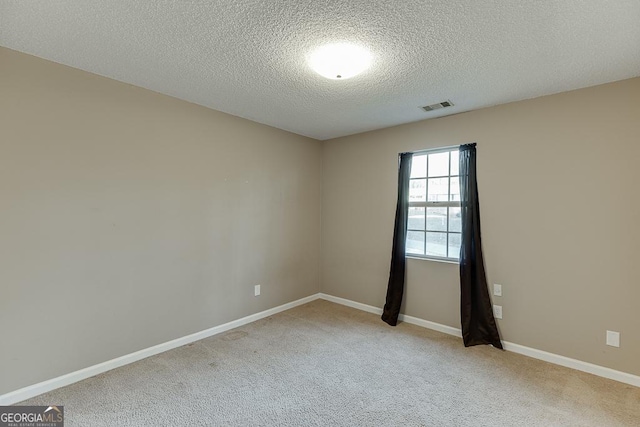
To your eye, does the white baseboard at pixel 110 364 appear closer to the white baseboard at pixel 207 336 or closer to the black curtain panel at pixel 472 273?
the white baseboard at pixel 207 336

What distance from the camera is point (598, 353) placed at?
244 cm

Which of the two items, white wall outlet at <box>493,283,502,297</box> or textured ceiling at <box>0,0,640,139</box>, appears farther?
white wall outlet at <box>493,283,502,297</box>

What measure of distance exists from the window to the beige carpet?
1061mm

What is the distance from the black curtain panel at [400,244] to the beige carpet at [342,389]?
0.62 meters

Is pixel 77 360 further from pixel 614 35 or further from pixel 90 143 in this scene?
pixel 614 35

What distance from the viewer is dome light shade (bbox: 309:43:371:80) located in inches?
76.8

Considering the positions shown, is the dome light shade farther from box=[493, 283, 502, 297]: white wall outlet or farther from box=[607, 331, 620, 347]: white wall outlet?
box=[607, 331, 620, 347]: white wall outlet

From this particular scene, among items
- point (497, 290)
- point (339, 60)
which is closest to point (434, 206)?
point (497, 290)

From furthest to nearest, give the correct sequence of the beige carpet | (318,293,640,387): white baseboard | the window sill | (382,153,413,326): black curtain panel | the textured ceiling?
1. (382,153,413,326): black curtain panel
2. the window sill
3. (318,293,640,387): white baseboard
4. the beige carpet
5. the textured ceiling

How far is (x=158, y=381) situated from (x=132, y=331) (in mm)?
570

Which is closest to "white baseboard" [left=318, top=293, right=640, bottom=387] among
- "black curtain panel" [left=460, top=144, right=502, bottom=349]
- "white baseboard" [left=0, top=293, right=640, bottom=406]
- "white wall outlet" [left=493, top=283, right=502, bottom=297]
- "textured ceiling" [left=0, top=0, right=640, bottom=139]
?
"white baseboard" [left=0, top=293, right=640, bottom=406]

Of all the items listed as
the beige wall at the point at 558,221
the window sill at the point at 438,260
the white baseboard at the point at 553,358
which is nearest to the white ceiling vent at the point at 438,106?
the beige wall at the point at 558,221

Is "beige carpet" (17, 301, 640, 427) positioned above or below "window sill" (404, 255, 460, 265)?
below

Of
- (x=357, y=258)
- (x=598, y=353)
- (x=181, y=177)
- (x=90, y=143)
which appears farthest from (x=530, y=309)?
(x=90, y=143)
